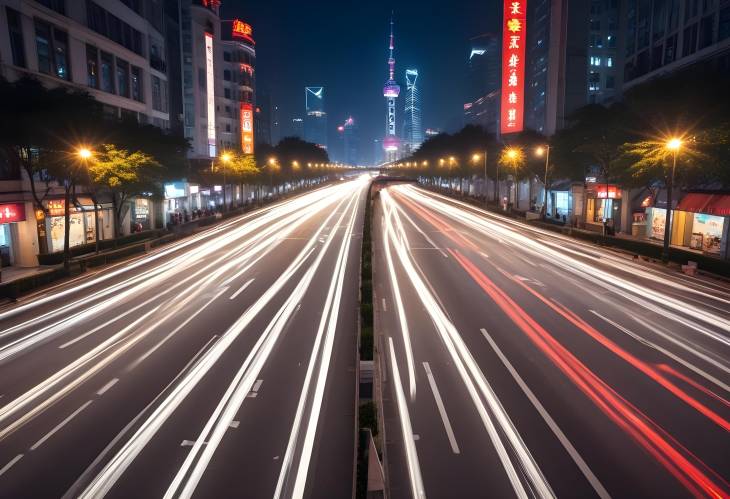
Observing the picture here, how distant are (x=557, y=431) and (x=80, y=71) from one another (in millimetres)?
44841

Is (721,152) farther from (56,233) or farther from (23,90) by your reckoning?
(56,233)

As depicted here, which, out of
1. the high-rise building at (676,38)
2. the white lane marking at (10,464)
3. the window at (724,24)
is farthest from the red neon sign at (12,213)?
the window at (724,24)

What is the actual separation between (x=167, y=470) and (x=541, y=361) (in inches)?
439

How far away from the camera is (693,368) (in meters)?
14.8

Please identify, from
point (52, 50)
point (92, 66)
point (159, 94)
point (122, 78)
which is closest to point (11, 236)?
point (52, 50)

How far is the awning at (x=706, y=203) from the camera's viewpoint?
32.4 m

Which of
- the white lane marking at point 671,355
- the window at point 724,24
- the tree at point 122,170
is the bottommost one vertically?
the white lane marking at point 671,355

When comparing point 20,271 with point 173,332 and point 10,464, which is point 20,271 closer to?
point 173,332

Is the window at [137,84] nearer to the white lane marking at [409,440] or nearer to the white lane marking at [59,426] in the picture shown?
the white lane marking at [59,426]

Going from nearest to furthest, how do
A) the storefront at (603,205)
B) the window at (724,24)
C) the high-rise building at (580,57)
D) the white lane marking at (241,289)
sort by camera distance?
the white lane marking at (241,289) < the window at (724,24) < the storefront at (603,205) < the high-rise building at (580,57)

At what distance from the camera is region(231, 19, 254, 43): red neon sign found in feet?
385

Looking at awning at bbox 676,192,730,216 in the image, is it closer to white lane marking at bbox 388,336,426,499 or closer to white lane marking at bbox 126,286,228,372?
white lane marking at bbox 388,336,426,499

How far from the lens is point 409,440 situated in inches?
431

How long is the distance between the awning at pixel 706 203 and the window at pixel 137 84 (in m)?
52.2
